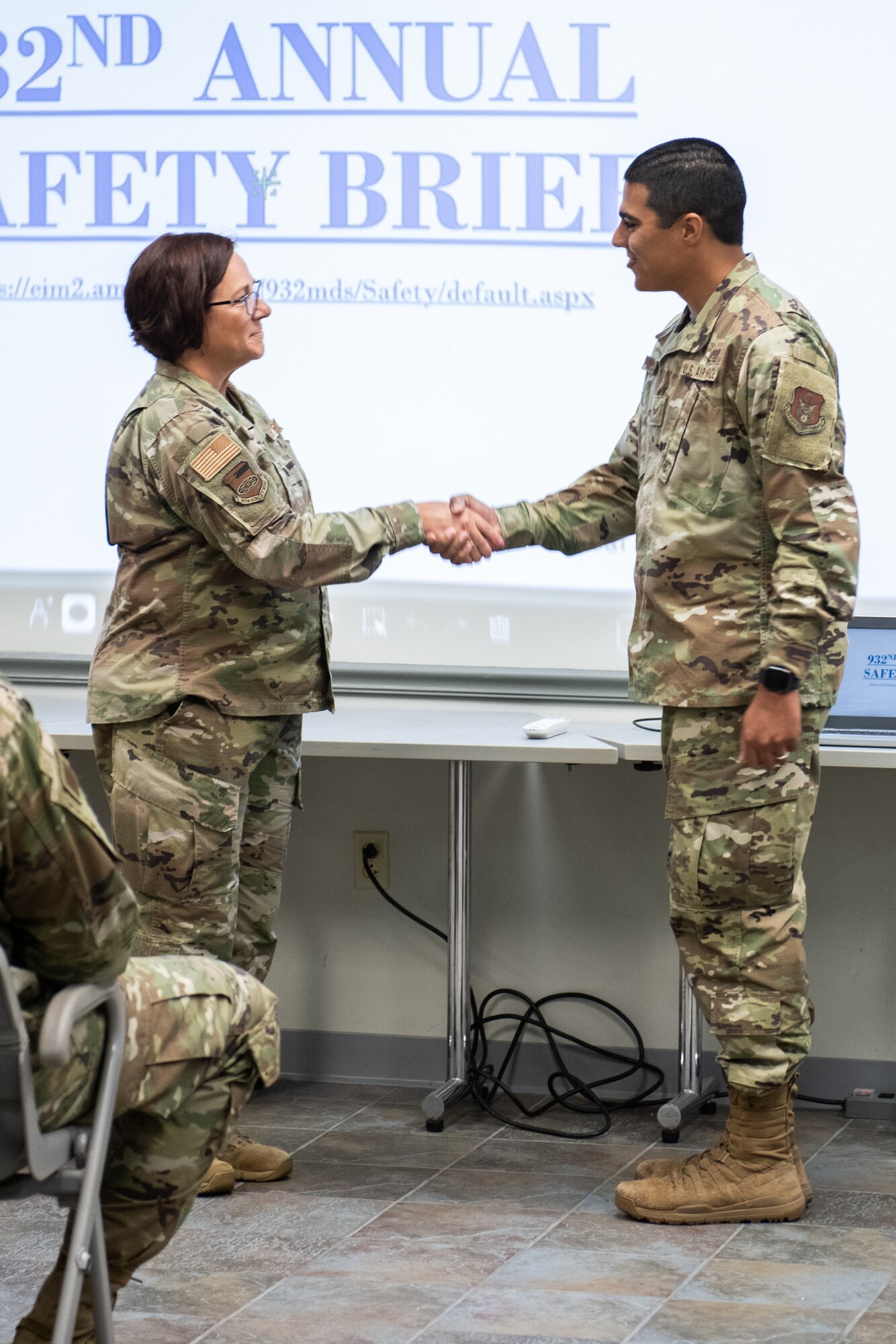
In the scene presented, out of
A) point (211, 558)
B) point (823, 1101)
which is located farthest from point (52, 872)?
point (823, 1101)

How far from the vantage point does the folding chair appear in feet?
4.60

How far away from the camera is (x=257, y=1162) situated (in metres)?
2.72

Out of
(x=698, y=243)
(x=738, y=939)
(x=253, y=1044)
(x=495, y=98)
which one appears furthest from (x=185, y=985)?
(x=495, y=98)

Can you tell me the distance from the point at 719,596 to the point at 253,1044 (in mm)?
1127

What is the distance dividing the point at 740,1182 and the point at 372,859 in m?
1.20

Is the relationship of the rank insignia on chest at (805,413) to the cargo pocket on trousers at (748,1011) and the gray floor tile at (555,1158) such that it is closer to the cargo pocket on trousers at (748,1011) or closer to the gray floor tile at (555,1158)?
the cargo pocket on trousers at (748,1011)

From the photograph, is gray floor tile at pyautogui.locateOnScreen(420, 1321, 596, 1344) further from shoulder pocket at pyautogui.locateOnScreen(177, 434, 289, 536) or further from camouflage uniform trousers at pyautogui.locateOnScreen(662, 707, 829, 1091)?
shoulder pocket at pyautogui.locateOnScreen(177, 434, 289, 536)

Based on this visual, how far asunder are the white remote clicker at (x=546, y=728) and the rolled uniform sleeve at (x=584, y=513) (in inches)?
13.1

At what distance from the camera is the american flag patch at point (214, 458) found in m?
2.38

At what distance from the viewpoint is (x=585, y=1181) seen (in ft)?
8.98

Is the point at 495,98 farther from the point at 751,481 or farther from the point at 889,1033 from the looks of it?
the point at 889,1033

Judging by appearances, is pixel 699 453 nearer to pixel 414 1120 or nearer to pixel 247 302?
pixel 247 302

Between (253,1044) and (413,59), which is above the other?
(413,59)

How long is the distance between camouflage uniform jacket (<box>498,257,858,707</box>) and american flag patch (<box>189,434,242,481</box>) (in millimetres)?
697
